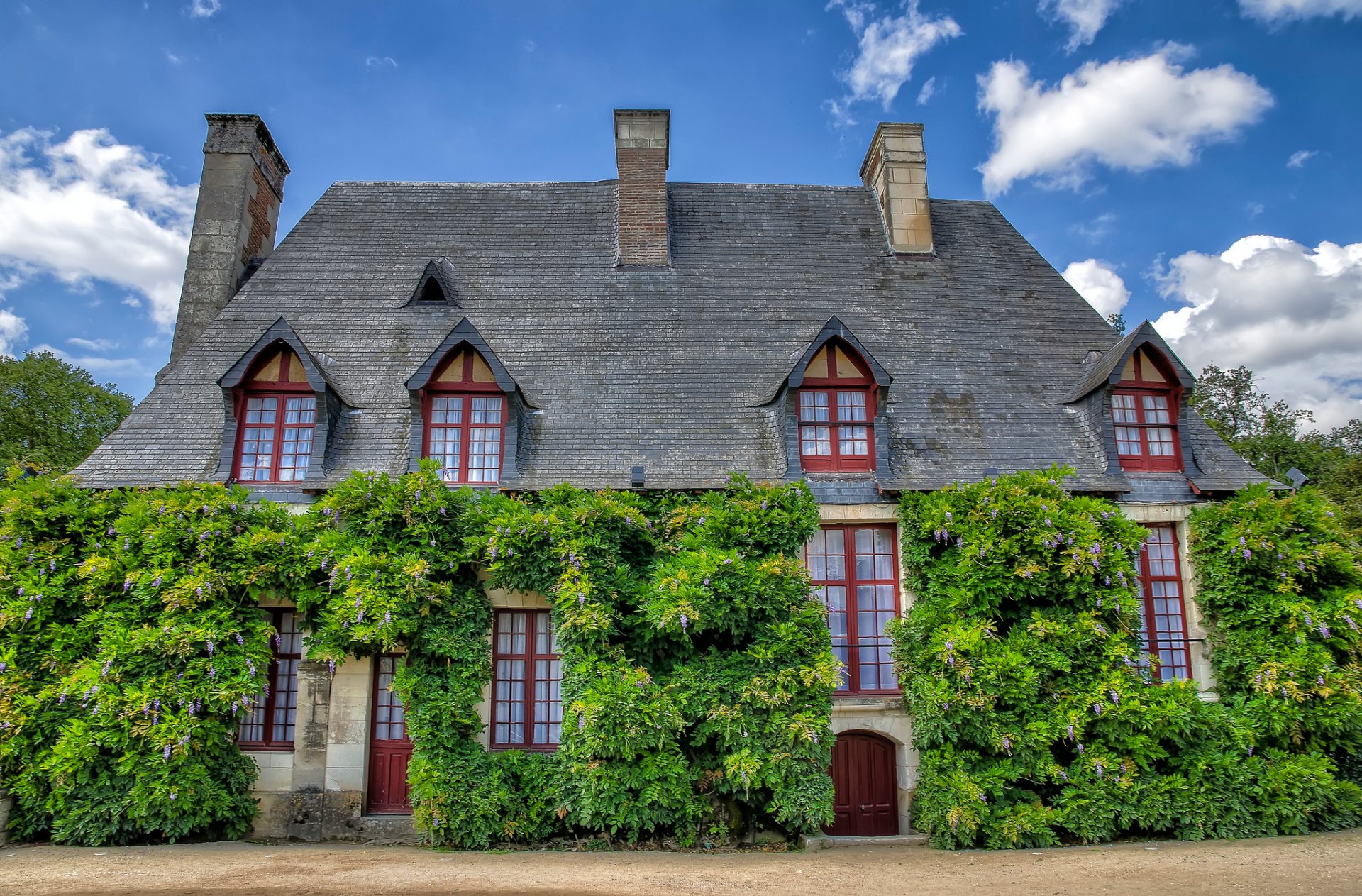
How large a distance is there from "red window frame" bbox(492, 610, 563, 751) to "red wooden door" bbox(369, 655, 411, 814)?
1300 millimetres

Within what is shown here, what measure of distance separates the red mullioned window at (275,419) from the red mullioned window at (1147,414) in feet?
39.9

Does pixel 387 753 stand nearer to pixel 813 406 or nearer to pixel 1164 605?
pixel 813 406

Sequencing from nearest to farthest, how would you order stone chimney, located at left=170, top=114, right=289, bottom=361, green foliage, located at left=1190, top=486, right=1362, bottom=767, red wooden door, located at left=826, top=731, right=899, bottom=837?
green foliage, located at left=1190, top=486, right=1362, bottom=767 → red wooden door, located at left=826, top=731, right=899, bottom=837 → stone chimney, located at left=170, top=114, right=289, bottom=361

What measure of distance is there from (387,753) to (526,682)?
209 cm

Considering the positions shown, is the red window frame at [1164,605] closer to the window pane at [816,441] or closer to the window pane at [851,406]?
the window pane at [851,406]

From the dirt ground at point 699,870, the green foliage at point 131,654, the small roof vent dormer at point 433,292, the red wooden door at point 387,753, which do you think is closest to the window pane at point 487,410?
the small roof vent dormer at point 433,292

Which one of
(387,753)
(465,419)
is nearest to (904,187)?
(465,419)

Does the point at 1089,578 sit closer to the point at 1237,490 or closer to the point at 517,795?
the point at 1237,490

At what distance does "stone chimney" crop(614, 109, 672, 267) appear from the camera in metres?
14.4

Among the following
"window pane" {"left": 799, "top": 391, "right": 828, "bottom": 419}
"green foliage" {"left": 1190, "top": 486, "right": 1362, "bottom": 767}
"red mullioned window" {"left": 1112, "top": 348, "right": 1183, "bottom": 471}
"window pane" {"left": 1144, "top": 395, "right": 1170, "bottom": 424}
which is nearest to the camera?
"green foliage" {"left": 1190, "top": 486, "right": 1362, "bottom": 767}

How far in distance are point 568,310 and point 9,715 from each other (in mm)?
9304

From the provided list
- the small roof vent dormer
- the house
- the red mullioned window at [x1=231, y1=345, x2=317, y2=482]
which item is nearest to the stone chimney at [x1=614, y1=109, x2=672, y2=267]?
the house

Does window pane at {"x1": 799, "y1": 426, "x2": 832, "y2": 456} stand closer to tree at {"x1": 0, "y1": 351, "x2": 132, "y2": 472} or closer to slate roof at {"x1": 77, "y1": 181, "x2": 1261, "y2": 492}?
slate roof at {"x1": 77, "y1": 181, "x2": 1261, "y2": 492}

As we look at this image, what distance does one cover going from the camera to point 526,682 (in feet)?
34.8
